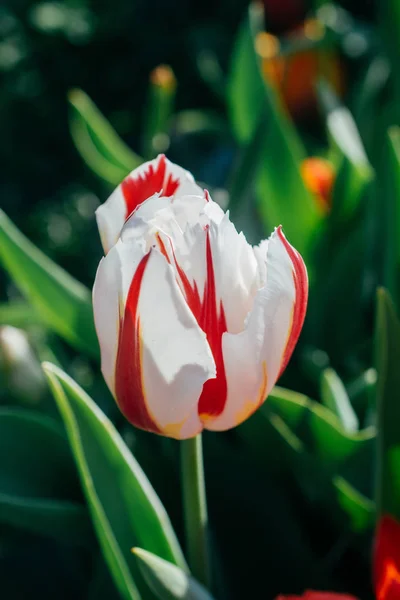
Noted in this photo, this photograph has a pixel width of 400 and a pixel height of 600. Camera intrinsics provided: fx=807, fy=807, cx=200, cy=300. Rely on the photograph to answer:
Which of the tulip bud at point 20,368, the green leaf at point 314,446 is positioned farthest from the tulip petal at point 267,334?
the tulip bud at point 20,368

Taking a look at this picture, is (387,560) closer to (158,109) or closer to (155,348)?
(155,348)

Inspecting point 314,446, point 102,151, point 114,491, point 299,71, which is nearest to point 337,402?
point 314,446

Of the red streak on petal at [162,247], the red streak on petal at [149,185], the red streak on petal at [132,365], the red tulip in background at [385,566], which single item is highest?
the red streak on petal at [149,185]

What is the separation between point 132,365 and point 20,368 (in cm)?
24

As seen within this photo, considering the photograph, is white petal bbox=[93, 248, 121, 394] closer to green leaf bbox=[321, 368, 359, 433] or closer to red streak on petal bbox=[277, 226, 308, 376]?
red streak on petal bbox=[277, 226, 308, 376]

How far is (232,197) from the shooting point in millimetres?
524

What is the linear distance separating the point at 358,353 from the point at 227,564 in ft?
0.61

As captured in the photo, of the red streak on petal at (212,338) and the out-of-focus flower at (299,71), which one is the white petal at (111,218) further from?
the out-of-focus flower at (299,71)

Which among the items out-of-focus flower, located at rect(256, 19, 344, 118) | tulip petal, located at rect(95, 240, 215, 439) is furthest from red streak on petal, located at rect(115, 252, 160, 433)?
out-of-focus flower, located at rect(256, 19, 344, 118)

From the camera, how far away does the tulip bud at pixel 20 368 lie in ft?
1.62

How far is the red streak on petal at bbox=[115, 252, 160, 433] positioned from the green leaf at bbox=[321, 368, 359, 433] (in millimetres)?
163

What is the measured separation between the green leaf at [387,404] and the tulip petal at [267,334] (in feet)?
0.27

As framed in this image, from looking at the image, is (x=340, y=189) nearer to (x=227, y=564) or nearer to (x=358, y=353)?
(x=358, y=353)

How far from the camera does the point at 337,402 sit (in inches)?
17.0
